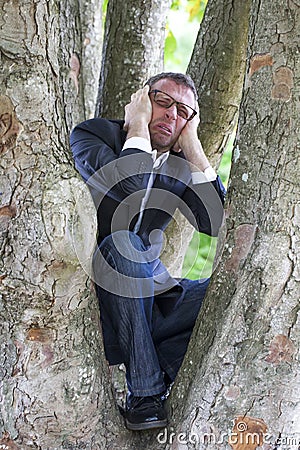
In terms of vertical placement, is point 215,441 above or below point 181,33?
below

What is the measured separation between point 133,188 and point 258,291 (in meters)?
0.81

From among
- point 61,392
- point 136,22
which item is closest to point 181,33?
point 136,22

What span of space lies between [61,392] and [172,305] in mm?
783

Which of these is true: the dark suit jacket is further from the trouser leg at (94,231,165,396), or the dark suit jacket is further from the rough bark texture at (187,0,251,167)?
the rough bark texture at (187,0,251,167)

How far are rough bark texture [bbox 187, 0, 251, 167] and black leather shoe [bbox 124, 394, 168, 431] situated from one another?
162 cm

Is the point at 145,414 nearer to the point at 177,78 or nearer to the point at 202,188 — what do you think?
the point at 202,188

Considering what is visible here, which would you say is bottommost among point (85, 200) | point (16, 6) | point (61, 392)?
point (61, 392)

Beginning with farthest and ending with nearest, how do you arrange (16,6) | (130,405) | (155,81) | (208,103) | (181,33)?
(181,33) < (208,103) < (155,81) < (130,405) < (16,6)

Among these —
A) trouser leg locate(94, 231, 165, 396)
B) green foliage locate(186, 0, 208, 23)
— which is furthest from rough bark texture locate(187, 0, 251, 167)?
green foliage locate(186, 0, 208, 23)

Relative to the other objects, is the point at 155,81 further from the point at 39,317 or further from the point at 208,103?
the point at 39,317

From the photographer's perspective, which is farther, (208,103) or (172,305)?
(208,103)

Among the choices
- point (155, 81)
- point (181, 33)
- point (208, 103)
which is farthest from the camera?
point (181, 33)

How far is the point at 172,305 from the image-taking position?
2869mm

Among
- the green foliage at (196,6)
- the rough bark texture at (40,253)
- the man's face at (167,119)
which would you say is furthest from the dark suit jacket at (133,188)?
the green foliage at (196,6)
